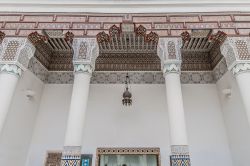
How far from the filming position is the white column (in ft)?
9.89

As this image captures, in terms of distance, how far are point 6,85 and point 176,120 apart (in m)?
2.50

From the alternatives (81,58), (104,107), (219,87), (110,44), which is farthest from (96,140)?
(219,87)

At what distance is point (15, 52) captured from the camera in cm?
330

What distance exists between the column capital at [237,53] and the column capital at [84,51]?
2.11 m

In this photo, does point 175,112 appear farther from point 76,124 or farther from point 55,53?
point 55,53

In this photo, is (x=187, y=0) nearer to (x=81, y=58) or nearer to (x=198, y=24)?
(x=198, y=24)

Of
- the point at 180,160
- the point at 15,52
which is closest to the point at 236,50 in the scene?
the point at 180,160

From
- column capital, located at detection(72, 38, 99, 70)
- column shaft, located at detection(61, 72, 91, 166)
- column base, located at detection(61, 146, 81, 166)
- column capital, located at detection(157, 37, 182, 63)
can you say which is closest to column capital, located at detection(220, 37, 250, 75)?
column capital, located at detection(157, 37, 182, 63)

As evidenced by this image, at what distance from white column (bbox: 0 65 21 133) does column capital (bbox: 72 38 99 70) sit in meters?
0.91

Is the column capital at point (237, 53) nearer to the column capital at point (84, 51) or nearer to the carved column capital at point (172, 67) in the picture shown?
the carved column capital at point (172, 67)

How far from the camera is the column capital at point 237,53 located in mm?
3172

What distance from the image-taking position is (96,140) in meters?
4.06

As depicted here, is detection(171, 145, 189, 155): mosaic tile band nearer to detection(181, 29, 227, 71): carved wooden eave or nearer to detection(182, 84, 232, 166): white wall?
detection(182, 84, 232, 166): white wall

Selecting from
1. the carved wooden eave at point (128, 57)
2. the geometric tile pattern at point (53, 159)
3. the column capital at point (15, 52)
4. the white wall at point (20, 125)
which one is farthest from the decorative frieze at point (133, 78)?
the geometric tile pattern at point (53, 159)
